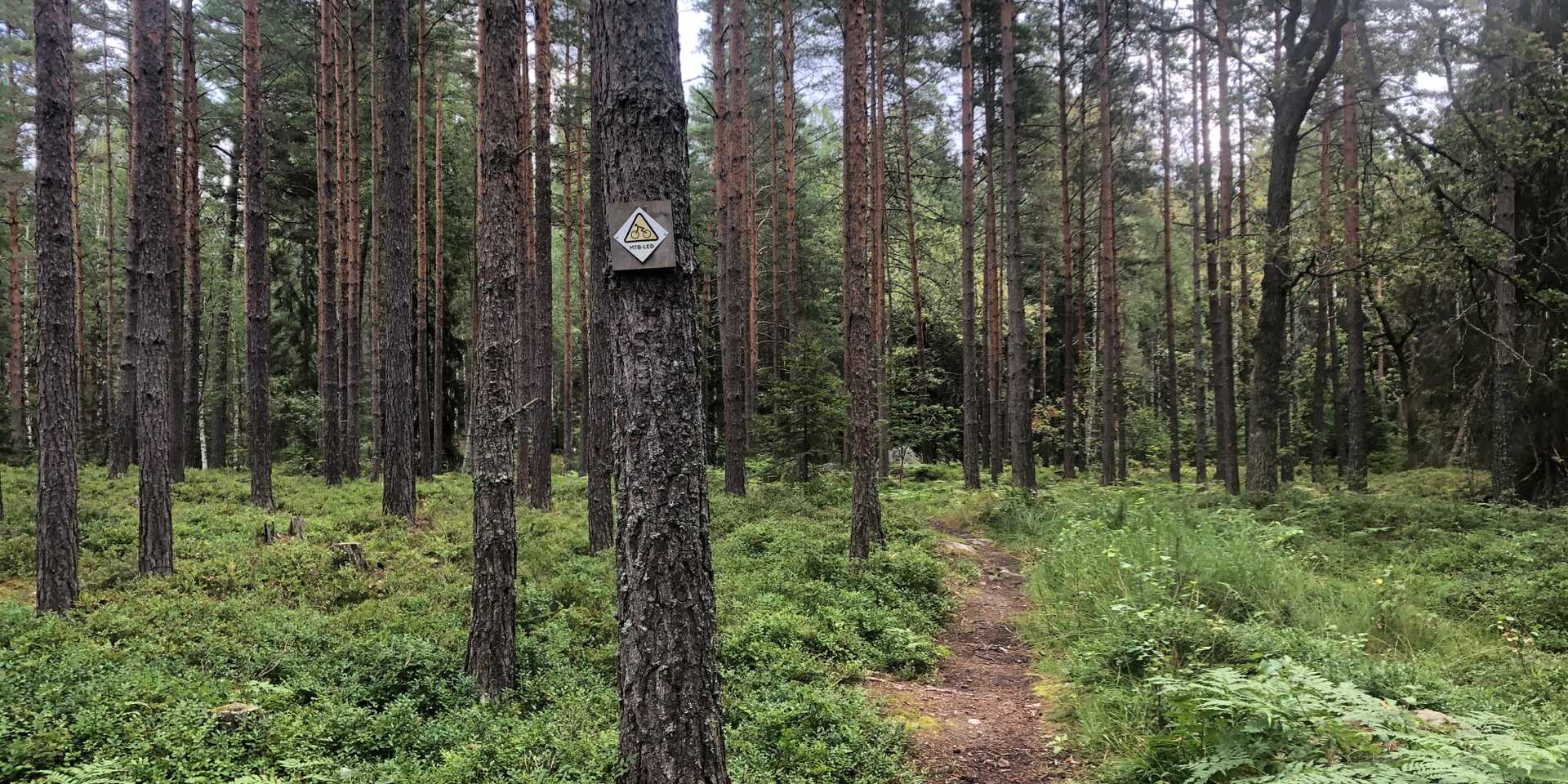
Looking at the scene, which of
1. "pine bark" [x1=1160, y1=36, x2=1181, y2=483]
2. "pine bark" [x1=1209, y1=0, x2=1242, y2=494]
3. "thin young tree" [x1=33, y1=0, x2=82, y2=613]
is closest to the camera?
"thin young tree" [x1=33, y1=0, x2=82, y2=613]

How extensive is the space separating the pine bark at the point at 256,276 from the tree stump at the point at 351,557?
512cm

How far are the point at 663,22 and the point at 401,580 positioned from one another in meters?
7.44

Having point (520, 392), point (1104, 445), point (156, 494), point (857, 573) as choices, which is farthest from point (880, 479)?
point (156, 494)

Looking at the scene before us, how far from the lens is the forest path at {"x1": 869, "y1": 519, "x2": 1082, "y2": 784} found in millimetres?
4512

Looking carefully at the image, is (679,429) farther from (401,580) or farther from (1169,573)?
(401,580)

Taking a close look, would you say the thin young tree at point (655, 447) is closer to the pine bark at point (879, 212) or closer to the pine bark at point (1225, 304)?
the pine bark at point (879, 212)

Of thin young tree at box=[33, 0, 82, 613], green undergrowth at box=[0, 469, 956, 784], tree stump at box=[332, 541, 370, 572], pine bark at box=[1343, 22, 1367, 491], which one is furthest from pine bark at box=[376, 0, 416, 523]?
pine bark at box=[1343, 22, 1367, 491]

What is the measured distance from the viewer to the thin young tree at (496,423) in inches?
210

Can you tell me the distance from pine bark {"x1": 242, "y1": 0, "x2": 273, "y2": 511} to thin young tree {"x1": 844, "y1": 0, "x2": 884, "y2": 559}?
10.4 metres

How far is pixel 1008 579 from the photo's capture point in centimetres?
975

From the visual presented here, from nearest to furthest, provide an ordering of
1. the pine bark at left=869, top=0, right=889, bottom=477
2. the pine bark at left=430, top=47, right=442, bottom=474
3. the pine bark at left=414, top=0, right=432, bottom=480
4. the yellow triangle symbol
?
1. the yellow triangle symbol
2. the pine bark at left=869, top=0, right=889, bottom=477
3. the pine bark at left=414, top=0, right=432, bottom=480
4. the pine bark at left=430, top=47, right=442, bottom=474

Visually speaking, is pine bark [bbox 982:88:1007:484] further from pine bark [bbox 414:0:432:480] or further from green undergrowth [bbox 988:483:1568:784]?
pine bark [bbox 414:0:432:480]

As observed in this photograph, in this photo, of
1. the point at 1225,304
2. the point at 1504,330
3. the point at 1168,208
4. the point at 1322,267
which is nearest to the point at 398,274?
the point at 1322,267

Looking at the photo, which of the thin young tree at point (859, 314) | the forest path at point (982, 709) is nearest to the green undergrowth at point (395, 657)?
the forest path at point (982, 709)
